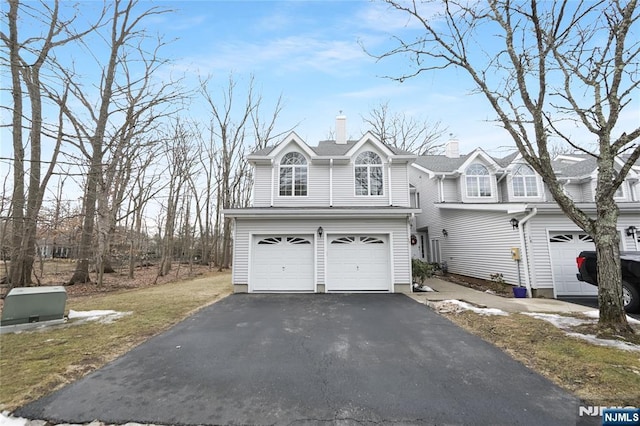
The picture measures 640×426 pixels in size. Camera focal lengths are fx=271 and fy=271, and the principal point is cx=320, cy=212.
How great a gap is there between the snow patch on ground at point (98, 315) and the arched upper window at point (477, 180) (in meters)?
16.3

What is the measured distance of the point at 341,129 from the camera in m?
14.6

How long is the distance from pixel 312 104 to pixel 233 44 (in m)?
6.18

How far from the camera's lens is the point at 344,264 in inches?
413

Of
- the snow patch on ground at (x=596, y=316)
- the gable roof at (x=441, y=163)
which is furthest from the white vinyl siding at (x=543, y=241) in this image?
the gable roof at (x=441, y=163)

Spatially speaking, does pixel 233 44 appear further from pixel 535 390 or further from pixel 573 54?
pixel 535 390

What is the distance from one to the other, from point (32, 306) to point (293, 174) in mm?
9112

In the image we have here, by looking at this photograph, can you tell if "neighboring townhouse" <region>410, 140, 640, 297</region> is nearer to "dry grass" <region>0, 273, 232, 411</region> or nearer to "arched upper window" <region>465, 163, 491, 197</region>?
"arched upper window" <region>465, 163, 491, 197</region>

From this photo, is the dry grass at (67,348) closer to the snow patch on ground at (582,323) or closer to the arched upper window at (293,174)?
the arched upper window at (293,174)

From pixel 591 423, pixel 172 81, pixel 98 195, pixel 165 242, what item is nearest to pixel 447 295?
pixel 591 423

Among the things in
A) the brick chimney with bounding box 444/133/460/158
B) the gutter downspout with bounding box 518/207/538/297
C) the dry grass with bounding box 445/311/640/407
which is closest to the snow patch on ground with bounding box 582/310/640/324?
the dry grass with bounding box 445/311/640/407

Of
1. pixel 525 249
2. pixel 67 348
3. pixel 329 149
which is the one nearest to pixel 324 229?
pixel 329 149

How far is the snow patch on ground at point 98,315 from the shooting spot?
6.74 m

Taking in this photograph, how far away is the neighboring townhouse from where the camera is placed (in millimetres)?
9734

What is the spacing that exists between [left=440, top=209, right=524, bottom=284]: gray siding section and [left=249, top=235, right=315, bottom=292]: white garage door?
25.6 ft
